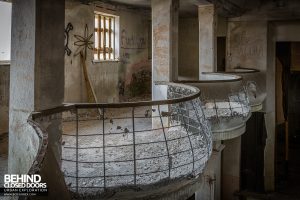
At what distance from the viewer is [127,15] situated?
13.1 metres

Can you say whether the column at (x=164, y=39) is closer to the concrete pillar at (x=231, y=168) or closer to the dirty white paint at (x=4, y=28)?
the dirty white paint at (x=4, y=28)

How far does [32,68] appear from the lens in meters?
4.51

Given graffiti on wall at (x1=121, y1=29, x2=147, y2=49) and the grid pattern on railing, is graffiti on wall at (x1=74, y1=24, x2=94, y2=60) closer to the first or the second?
graffiti on wall at (x1=121, y1=29, x2=147, y2=49)

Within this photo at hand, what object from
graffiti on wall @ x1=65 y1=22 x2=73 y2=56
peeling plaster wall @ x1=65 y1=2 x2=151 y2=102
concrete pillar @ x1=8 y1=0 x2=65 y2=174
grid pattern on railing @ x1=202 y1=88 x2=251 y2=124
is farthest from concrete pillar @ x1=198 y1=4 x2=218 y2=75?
concrete pillar @ x1=8 y1=0 x2=65 y2=174

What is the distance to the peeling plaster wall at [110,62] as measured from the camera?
32.8 feet

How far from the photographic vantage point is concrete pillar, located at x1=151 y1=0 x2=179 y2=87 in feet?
28.3

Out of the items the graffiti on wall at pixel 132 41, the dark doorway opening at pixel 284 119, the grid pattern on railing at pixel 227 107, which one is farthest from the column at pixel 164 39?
the dark doorway opening at pixel 284 119

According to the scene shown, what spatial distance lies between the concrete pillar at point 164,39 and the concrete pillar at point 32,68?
4.21 m

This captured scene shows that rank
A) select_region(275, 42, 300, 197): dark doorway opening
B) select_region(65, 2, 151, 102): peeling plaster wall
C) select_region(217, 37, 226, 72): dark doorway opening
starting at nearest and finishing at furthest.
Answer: select_region(65, 2, 151, 102): peeling plaster wall → select_region(275, 42, 300, 197): dark doorway opening → select_region(217, 37, 226, 72): dark doorway opening

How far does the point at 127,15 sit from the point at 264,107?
6.63m

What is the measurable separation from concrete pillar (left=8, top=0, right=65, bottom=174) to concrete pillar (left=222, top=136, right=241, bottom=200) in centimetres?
932

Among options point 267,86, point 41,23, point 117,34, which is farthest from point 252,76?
point 41,23

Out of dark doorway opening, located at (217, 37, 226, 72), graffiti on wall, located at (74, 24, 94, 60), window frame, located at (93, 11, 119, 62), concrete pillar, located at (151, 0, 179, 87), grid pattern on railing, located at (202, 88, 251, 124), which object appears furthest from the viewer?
dark doorway opening, located at (217, 37, 226, 72)

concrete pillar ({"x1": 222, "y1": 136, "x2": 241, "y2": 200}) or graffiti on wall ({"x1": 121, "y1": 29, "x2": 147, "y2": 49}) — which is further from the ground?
graffiti on wall ({"x1": 121, "y1": 29, "x2": 147, "y2": 49})
